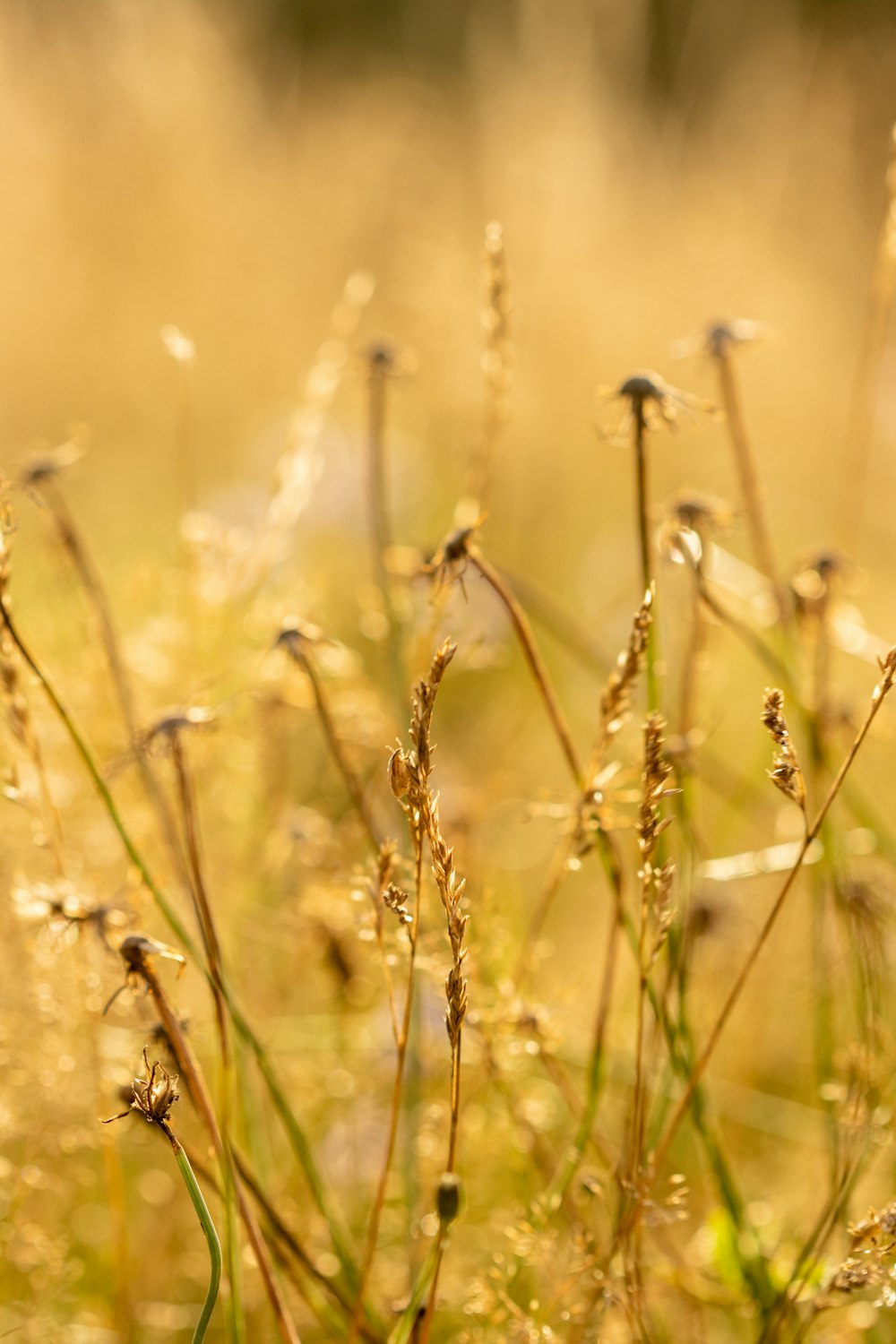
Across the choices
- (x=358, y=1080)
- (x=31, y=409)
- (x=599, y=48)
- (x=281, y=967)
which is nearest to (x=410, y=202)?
(x=599, y=48)

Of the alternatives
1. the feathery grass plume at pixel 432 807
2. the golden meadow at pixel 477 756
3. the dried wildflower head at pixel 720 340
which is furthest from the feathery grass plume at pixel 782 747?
the dried wildflower head at pixel 720 340

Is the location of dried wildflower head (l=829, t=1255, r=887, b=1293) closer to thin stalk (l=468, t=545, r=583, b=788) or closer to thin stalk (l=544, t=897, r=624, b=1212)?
thin stalk (l=544, t=897, r=624, b=1212)

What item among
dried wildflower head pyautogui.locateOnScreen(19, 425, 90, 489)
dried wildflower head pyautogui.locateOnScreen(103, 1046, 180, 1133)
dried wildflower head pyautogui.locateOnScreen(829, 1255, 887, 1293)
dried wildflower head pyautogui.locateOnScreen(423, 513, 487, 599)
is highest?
dried wildflower head pyautogui.locateOnScreen(19, 425, 90, 489)

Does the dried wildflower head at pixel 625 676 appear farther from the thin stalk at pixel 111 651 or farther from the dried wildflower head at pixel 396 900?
the thin stalk at pixel 111 651

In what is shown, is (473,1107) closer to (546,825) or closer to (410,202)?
(546,825)

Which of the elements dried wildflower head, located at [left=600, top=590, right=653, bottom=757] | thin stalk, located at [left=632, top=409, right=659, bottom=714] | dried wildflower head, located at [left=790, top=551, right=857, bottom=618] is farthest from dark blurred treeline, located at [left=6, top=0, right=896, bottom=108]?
dried wildflower head, located at [left=600, top=590, right=653, bottom=757]

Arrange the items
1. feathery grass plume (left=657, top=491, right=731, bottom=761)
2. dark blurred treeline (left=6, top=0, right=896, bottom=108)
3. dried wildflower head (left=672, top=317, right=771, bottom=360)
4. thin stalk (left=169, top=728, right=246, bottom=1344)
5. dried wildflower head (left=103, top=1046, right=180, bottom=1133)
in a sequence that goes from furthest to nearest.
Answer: dark blurred treeline (left=6, top=0, right=896, bottom=108), dried wildflower head (left=672, top=317, right=771, bottom=360), feathery grass plume (left=657, top=491, right=731, bottom=761), thin stalk (left=169, top=728, right=246, bottom=1344), dried wildflower head (left=103, top=1046, right=180, bottom=1133)
